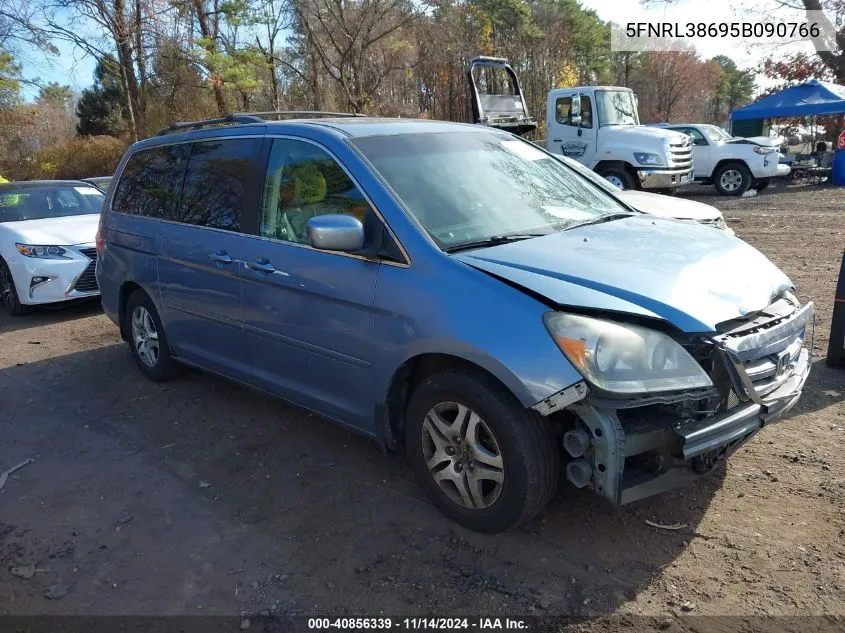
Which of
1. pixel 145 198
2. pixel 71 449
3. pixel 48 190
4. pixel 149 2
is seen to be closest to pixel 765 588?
pixel 71 449

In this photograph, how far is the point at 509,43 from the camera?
3697 cm

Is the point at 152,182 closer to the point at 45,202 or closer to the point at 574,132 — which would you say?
the point at 45,202

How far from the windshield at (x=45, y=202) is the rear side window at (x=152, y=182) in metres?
3.85

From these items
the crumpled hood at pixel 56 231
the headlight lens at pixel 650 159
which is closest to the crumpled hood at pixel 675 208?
the crumpled hood at pixel 56 231

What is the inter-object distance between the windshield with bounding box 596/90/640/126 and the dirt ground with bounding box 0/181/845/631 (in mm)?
11443

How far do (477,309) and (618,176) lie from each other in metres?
13.3

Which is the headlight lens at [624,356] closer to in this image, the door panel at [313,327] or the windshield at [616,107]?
the door panel at [313,327]

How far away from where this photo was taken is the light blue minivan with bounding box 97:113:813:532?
2.74 metres

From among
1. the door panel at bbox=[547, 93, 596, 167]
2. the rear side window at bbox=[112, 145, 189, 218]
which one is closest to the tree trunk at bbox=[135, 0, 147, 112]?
the door panel at bbox=[547, 93, 596, 167]

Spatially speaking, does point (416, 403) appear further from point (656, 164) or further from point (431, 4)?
point (431, 4)

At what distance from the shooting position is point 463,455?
10.2 feet

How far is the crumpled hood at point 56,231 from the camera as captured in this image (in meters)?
7.79

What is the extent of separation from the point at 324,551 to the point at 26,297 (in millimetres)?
6225

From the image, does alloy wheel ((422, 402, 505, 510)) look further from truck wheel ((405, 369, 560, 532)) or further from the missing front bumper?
the missing front bumper
